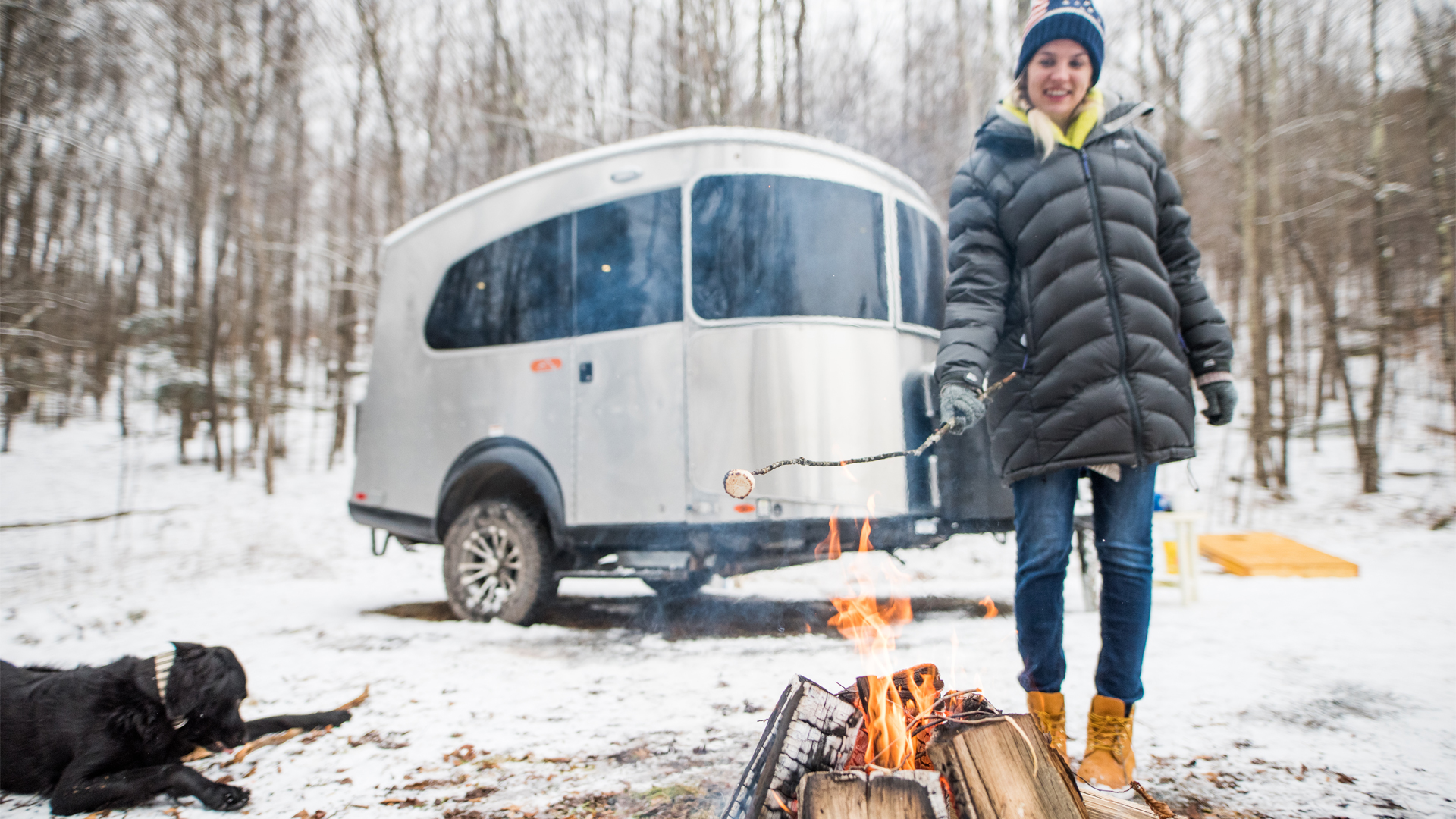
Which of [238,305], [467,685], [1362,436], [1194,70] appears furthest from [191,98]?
[1362,436]

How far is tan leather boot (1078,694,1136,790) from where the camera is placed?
6.49 ft

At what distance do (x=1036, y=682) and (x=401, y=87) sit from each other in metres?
16.6

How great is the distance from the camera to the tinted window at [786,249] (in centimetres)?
361

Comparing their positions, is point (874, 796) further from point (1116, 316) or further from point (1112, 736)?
point (1116, 316)

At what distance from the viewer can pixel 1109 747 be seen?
2.03 meters

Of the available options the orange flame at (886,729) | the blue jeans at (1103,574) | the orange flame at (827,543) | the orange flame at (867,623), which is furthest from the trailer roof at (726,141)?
the orange flame at (886,729)

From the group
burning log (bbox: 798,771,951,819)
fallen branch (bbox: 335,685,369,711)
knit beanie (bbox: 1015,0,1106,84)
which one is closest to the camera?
burning log (bbox: 798,771,951,819)

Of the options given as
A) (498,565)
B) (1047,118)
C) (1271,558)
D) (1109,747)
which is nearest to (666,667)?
(498,565)

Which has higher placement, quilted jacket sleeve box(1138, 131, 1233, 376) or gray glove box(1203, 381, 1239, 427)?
quilted jacket sleeve box(1138, 131, 1233, 376)

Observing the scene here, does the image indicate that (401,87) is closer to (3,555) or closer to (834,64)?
(834,64)

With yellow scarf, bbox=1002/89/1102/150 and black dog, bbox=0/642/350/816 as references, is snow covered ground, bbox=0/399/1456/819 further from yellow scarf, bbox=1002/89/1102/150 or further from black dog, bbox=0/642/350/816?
yellow scarf, bbox=1002/89/1102/150

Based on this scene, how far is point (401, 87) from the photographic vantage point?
49.6ft

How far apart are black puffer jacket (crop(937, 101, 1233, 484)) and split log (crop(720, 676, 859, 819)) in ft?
3.18

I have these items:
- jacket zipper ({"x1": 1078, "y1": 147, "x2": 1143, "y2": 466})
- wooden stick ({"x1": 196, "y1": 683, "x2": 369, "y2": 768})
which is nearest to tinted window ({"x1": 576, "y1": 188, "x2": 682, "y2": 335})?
jacket zipper ({"x1": 1078, "y1": 147, "x2": 1143, "y2": 466})
